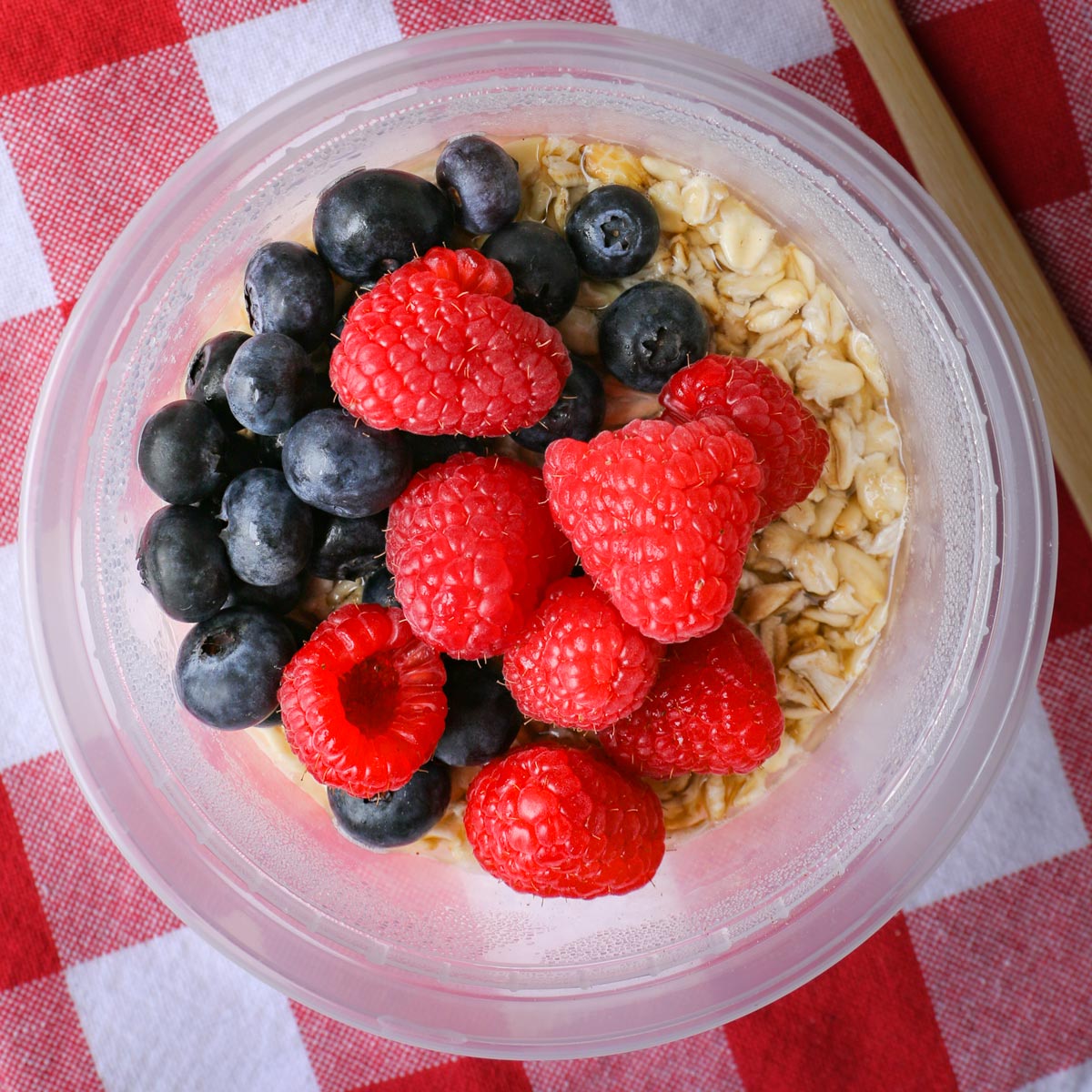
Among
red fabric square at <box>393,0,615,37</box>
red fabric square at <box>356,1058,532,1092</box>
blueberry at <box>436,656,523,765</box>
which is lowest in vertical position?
red fabric square at <box>356,1058,532,1092</box>

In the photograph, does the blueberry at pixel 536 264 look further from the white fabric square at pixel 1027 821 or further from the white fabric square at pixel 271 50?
the white fabric square at pixel 1027 821

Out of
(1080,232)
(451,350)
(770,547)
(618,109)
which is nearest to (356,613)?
(451,350)

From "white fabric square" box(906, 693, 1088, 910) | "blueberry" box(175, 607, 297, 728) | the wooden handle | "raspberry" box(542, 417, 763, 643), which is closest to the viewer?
"raspberry" box(542, 417, 763, 643)

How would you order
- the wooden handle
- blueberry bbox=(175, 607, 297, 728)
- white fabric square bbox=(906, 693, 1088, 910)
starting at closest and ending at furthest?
blueberry bbox=(175, 607, 297, 728) < the wooden handle < white fabric square bbox=(906, 693, 1088, 910)

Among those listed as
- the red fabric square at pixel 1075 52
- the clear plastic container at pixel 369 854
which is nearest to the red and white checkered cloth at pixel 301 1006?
the red fabric square at pixel 1075 52

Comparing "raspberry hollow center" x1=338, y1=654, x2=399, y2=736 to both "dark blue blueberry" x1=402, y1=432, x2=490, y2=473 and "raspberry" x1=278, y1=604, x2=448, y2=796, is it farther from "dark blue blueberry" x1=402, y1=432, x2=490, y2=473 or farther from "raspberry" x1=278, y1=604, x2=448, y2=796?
"dark blue blueberry" x1=402, y1=432, x2=490, y2=473

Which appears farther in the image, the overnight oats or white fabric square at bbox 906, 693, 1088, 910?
white fabric square at bbox 906, 693, 1088, 910

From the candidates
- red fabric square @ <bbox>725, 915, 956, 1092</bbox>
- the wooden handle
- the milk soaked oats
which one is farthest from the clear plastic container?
red fabric square @ <bbox>725, 915, 956, 1092</bbox>

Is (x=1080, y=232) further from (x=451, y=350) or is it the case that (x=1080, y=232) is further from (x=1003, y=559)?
(x=451, y=350)
